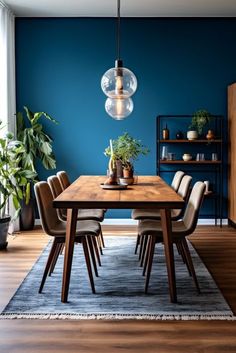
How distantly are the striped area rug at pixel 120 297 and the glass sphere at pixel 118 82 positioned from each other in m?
1.54

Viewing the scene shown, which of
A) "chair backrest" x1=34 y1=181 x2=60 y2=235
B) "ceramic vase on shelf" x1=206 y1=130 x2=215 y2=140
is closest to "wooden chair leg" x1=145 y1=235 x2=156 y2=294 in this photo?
"chair backrest" x1=34 y1=181 x2=60 y2=235

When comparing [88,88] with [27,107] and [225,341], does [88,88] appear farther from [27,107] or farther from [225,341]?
[225,341]

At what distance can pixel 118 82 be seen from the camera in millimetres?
4324

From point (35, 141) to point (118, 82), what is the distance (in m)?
2.27

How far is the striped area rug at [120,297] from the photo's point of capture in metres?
3.18

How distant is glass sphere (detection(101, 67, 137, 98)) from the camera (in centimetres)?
431

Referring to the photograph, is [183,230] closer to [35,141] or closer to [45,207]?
[45,207]

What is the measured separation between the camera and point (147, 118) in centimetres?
670

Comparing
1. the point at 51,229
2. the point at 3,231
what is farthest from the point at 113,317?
the point at 3,231

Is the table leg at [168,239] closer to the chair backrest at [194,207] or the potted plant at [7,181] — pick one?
the chair backrest at [194,207]

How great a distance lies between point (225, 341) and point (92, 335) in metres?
0.75

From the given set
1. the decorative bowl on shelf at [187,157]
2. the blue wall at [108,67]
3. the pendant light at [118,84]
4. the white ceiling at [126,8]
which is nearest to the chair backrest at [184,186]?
the pendant light at [118,84]

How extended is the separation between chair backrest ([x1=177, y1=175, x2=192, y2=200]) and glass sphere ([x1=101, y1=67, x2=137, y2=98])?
953 mm

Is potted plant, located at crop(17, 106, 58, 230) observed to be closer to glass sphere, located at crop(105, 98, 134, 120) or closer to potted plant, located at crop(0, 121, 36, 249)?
potted plant, located at crop(0, 121, 36, 249)
